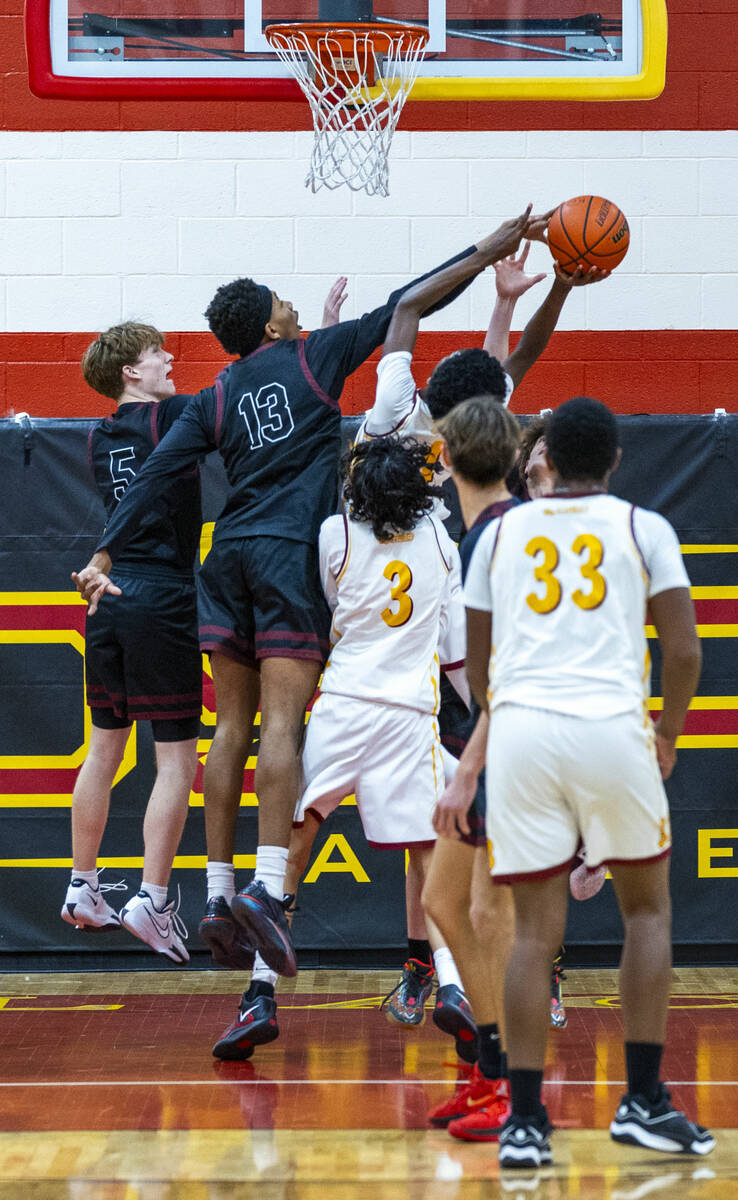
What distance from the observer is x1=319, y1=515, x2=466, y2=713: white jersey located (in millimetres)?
4676

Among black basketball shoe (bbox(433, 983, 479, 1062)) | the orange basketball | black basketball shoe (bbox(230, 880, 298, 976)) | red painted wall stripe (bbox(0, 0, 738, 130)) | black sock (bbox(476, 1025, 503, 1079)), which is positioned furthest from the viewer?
red painted wall stripe (bbox(0, 0, 738, 130))

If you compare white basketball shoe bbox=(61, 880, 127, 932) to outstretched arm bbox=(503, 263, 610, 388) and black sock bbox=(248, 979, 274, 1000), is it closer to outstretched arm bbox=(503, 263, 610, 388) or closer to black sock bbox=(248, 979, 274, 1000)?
black sock bbox=(248, 979, 274, 1000)

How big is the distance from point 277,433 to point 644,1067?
2.41 meters

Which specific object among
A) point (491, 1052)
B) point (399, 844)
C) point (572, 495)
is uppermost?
point (572, 495)

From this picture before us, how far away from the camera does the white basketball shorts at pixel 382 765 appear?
15.3ft

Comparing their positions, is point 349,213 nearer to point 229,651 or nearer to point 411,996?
point 229,651

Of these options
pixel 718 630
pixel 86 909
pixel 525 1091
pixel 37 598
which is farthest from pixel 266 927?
pixel 718 630

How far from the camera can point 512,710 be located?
348cm

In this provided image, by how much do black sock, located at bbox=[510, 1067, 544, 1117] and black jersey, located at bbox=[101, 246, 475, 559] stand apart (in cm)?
203

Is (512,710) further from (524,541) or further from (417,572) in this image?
(417,572)

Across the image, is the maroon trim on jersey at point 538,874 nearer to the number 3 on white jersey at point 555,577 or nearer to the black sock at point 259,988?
the number 3 on white jersey at point 555,577

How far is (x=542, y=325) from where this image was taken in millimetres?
5051

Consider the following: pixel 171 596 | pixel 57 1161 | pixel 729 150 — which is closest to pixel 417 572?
pixel 171 596

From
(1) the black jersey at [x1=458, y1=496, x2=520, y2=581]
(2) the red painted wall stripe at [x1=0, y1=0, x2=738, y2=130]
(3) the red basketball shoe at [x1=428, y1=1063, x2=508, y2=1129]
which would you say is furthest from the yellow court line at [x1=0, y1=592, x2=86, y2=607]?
(3) the red basketball shoe at [x1=428, y1=1063, x2=508, y2=1129]
